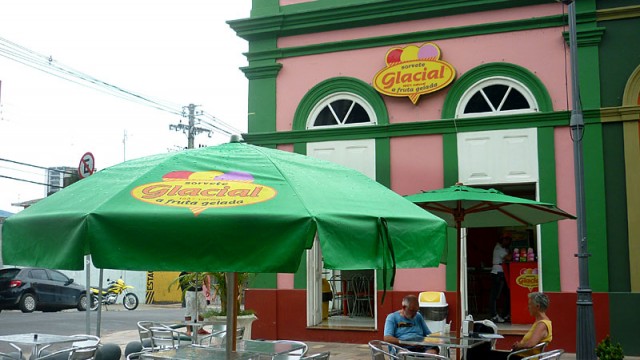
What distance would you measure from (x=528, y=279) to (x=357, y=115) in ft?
14.4

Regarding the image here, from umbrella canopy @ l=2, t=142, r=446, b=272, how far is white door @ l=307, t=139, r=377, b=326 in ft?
25.7

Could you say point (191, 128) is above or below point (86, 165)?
above

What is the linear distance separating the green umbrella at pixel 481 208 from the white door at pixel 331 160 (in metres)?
3.30

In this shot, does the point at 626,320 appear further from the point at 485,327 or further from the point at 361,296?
the point at 361,296

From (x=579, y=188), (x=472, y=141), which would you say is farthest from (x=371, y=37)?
(x=579, y=188)

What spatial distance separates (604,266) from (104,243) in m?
9.32

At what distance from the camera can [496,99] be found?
1227 centimetres

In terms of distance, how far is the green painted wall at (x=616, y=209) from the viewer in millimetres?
11156

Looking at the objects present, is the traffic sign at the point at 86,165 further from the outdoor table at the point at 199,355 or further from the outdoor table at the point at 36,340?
the outdoor table at the point at 199,355

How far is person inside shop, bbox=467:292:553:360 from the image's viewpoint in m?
7.26

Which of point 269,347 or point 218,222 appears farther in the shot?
point 269,347

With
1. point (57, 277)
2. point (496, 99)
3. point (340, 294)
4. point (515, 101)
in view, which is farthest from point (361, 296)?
point (57, 277)

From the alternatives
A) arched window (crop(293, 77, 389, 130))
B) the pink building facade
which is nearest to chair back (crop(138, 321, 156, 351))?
the pink building facade

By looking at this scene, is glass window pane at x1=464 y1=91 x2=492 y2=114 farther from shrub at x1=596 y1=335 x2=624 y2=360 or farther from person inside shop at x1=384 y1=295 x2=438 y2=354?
person inside shop at x1=384 y1=295 x2=438 y2=354
